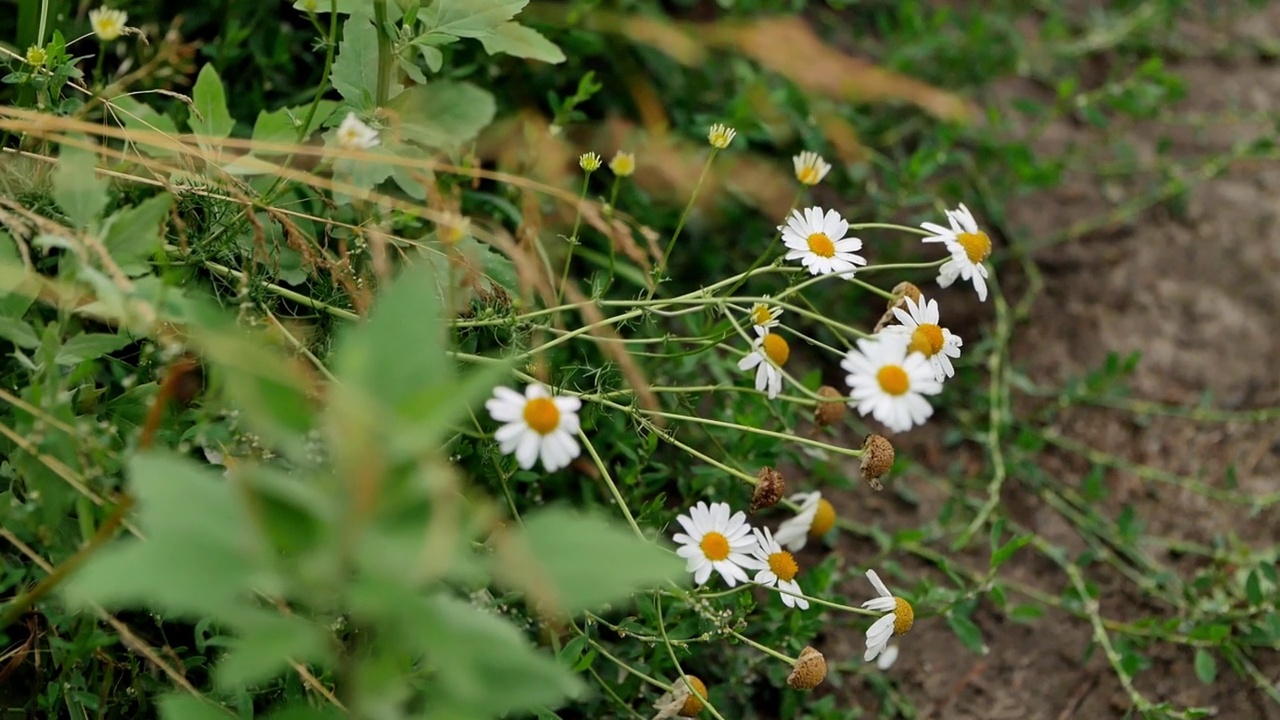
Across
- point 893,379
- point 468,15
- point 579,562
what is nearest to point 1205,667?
point 893,379

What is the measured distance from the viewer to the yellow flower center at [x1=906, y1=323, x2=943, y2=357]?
0.99m

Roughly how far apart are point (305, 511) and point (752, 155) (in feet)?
4.31

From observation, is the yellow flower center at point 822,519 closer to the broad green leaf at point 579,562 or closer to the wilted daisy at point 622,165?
the wilted daisy at point 622,165

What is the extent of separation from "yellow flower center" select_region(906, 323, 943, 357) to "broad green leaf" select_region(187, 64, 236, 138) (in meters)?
0.76

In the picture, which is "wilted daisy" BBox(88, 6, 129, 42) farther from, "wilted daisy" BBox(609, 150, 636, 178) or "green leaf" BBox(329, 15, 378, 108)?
"wilted daisy" BBox(609, 150, 636, 178)

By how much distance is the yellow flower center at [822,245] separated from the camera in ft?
3.51

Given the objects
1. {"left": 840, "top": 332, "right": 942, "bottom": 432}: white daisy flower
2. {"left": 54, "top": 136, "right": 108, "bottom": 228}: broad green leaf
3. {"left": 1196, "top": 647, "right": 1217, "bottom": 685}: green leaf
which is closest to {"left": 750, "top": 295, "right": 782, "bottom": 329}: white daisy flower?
{"left": 840, "top": 332, "right": 942, "bottom": 432}: white daisy flower

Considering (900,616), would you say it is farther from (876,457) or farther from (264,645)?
(264,645)

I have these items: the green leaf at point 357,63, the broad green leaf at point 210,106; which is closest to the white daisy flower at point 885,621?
the green leaf at point 357,63

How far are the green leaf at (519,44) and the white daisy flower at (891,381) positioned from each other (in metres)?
0.54

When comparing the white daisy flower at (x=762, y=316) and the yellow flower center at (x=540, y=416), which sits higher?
the yellow flower center at (x=540, y=416)

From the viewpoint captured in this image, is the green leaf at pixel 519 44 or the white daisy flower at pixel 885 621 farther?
the green leaf at pixel 519 44

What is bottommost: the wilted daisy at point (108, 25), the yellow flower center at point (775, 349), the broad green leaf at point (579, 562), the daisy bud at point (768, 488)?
the daisy bud at point (768, 488)

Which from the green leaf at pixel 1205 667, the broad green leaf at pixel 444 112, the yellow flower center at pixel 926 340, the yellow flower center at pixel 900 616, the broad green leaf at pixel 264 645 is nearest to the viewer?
the broad green leaf at pixel 264 645
